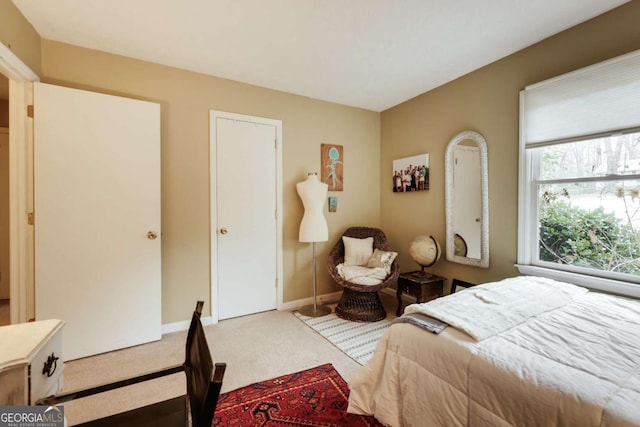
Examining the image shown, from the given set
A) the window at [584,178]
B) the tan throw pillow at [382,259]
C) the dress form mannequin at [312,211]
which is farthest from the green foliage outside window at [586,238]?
the dress form mannequin at [312,211]

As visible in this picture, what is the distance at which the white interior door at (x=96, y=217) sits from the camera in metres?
2.17

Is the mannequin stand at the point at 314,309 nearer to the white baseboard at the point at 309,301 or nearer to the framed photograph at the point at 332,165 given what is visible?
the white baseboard at the point at 309,301

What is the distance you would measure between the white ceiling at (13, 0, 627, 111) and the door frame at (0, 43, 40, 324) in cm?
55

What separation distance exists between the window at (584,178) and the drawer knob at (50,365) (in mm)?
3020

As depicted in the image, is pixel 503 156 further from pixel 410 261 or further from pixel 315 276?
pixel 315 276

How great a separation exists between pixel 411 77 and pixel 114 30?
2644mm

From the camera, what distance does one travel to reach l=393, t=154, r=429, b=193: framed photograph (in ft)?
10.8

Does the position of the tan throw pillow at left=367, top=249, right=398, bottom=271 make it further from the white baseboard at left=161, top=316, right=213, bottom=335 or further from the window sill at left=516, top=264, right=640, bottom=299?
the white baseboard at left=161, top=316, right=213, bottom=335

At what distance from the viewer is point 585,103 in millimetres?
2047

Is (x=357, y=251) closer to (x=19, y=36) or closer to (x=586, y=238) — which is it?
(x=586, y=238)

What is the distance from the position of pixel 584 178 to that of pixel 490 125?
34.1 inches

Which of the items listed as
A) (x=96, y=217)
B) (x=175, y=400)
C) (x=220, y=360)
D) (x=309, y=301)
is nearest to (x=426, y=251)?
(x=309, y=301)

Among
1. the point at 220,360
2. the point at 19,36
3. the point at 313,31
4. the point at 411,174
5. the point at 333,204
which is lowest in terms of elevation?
the point at 220,360

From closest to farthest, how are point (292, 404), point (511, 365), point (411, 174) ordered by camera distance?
point (511, 365), point (292, 404), point (411, 174)
